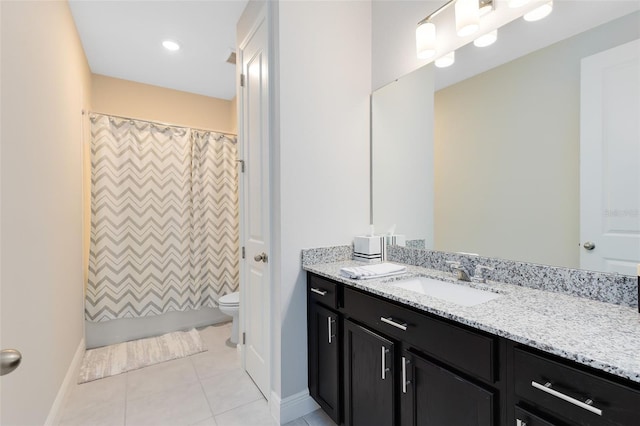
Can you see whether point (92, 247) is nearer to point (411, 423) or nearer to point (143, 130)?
point (143, 130)

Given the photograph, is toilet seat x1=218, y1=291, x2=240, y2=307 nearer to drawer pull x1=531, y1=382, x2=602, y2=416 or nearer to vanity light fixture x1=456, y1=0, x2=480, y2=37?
drawer pull x1=531, y1=382, x2=602, y2=416

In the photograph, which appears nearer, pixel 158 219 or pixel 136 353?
pixel 136 353

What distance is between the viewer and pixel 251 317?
2191 millimetres

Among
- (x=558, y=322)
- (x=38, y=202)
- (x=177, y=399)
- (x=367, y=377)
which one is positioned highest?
(x=38, y=202)

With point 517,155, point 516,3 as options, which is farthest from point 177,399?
point 516,3

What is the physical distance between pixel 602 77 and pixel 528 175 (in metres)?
0.42

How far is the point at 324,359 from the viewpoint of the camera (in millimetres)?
1684

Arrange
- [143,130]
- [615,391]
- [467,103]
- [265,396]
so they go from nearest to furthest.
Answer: [615,391] → [467,103] → [265,396] → [143,130]

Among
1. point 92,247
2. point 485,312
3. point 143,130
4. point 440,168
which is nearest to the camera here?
point 485,312

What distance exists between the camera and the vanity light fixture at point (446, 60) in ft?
5.33

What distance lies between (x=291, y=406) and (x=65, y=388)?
145cm

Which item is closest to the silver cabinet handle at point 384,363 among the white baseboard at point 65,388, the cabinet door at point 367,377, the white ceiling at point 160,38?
the cabinet door at point 367,377

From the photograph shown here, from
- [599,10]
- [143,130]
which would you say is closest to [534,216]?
[599,10]

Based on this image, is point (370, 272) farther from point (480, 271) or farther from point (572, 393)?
point (572, 393)
